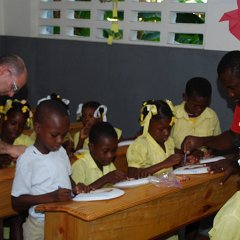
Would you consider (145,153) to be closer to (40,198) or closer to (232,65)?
(232,65)

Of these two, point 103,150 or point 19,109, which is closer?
point 103,150

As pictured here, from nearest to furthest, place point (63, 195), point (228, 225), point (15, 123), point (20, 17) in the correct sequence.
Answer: point (228, 225) → point (63, 195) → point (15, 123) → point (20, 17)

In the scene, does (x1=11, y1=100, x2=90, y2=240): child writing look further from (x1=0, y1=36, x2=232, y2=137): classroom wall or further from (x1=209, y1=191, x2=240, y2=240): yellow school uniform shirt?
(x1=0, y1=36, x2=232, y2=137): classroom wall

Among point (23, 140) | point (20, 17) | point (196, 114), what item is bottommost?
point (23, 140)

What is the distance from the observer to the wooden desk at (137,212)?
2248mm

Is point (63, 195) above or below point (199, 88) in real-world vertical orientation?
below

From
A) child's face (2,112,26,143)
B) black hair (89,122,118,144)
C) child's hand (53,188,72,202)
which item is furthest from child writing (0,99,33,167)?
child's hand (53,188,72,202)

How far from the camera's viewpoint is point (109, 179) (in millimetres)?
2859

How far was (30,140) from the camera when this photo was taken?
13.0ft

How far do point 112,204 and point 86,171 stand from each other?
30.9 inches

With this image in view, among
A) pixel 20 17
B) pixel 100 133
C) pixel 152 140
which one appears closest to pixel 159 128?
pixel 152 140

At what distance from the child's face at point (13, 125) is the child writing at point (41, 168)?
3.53 ft

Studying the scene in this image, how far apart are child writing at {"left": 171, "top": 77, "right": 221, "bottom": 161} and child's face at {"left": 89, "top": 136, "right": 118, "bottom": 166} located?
1.10 meters

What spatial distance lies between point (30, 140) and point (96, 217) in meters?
1.94
